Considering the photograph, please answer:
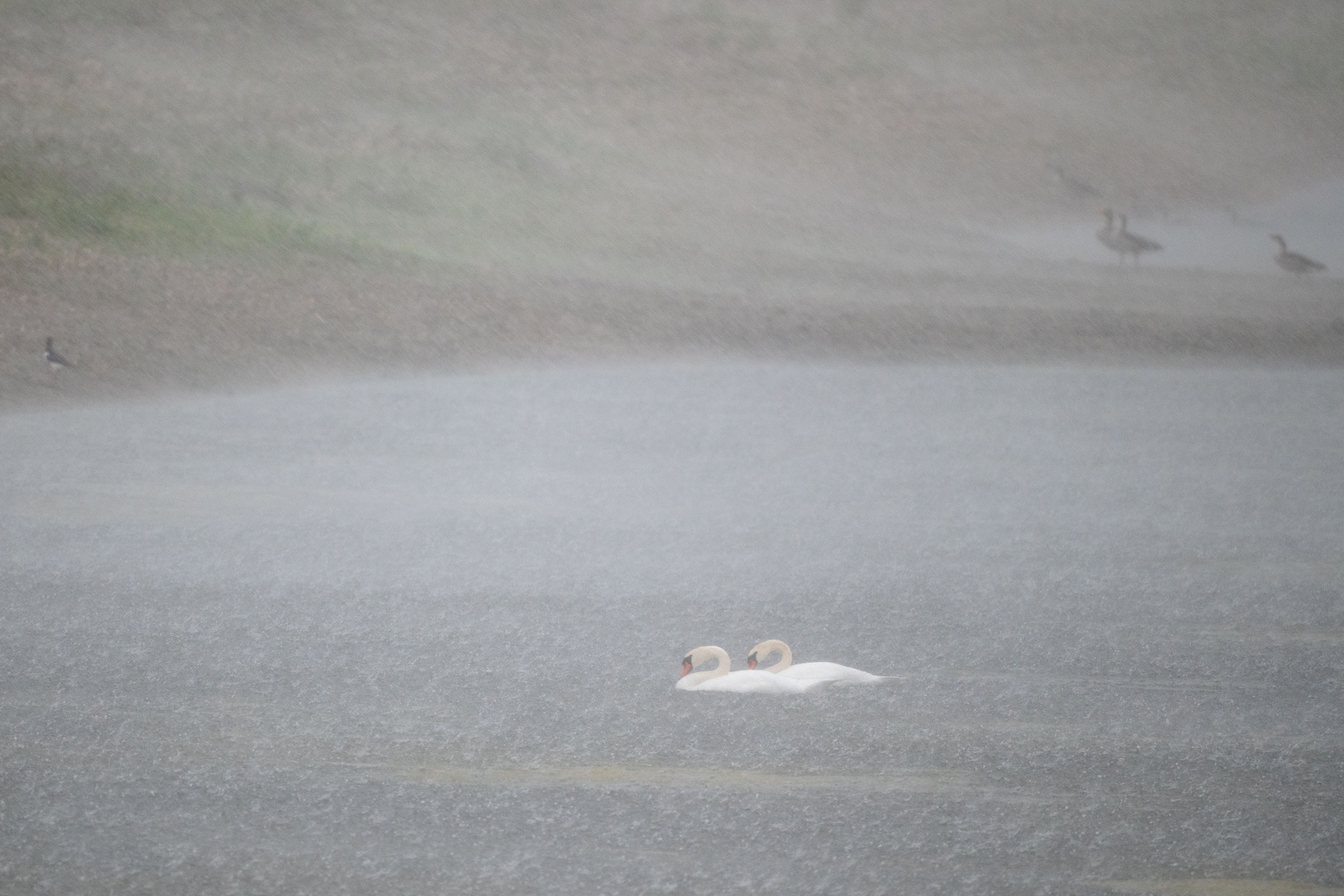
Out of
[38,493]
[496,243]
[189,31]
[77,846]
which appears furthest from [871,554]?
[189,31]

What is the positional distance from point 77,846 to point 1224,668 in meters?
1.98

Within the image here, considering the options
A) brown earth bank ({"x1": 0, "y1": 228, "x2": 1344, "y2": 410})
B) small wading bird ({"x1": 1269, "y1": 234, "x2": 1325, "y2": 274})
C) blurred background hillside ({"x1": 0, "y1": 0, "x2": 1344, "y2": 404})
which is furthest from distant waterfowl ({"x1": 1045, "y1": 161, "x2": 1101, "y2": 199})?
small wading bird ({"x1": 1269, "y1": 234, "x2": 1325, "y2": 274})

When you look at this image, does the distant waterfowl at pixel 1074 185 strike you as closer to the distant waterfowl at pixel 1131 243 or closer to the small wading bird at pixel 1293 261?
the distant waterfowl at pixel 1131 243

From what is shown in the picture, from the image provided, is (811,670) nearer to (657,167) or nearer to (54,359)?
(657,167)

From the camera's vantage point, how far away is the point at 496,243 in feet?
12.1

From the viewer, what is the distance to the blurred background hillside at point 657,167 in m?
3.54

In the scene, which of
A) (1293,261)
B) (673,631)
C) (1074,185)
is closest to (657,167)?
(1074,185)

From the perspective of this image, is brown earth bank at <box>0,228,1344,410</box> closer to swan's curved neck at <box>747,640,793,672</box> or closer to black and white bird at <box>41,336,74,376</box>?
black and white bird at <box>41,336,74,376</box>

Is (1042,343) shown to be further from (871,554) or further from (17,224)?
(17,224)

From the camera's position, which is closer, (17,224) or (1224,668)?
(1224,668)

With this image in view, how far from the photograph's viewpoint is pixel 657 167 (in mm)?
3688

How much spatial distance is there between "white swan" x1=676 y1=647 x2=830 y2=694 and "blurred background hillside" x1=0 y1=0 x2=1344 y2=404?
159 centimetres

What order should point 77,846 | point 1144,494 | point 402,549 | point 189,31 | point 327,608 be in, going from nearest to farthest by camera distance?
point 77,846 → point 327,608 → point 402,549 → point 1144,494 → point 189,31

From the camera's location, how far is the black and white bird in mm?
3377
